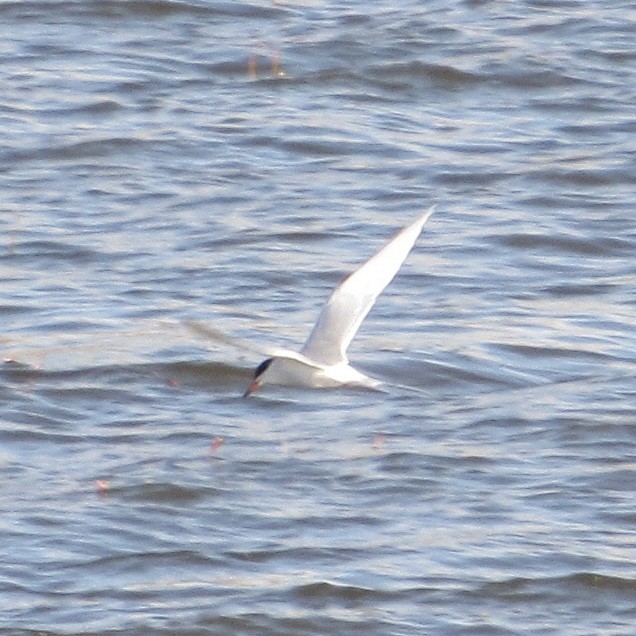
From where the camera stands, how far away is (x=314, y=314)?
26.8ft

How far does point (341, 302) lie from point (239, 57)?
4612 mm

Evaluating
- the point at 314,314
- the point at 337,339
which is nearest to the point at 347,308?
the point at 337,339

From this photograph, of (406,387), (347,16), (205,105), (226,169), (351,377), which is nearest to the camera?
(351,377)

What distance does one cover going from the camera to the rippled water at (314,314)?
19.0 feet

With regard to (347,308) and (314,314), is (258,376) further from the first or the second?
(314,314)

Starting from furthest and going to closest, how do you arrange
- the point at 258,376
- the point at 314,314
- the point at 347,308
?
1. the point at 314,314
2. the point at 347,308
3. the point at 258,376

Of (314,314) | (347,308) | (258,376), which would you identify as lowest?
(314,314)

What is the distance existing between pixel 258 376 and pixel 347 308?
40 centimetres

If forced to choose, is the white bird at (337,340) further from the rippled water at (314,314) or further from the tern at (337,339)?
the rippled water at (314,314)

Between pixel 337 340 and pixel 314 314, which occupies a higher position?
pixel 337 340

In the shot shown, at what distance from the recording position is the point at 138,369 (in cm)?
754

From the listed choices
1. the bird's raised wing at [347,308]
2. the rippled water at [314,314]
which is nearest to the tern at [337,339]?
the bird's raised wing at [347,308]

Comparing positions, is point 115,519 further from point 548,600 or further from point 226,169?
point 226,169

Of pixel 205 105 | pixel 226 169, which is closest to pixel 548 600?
pixel 226 169
